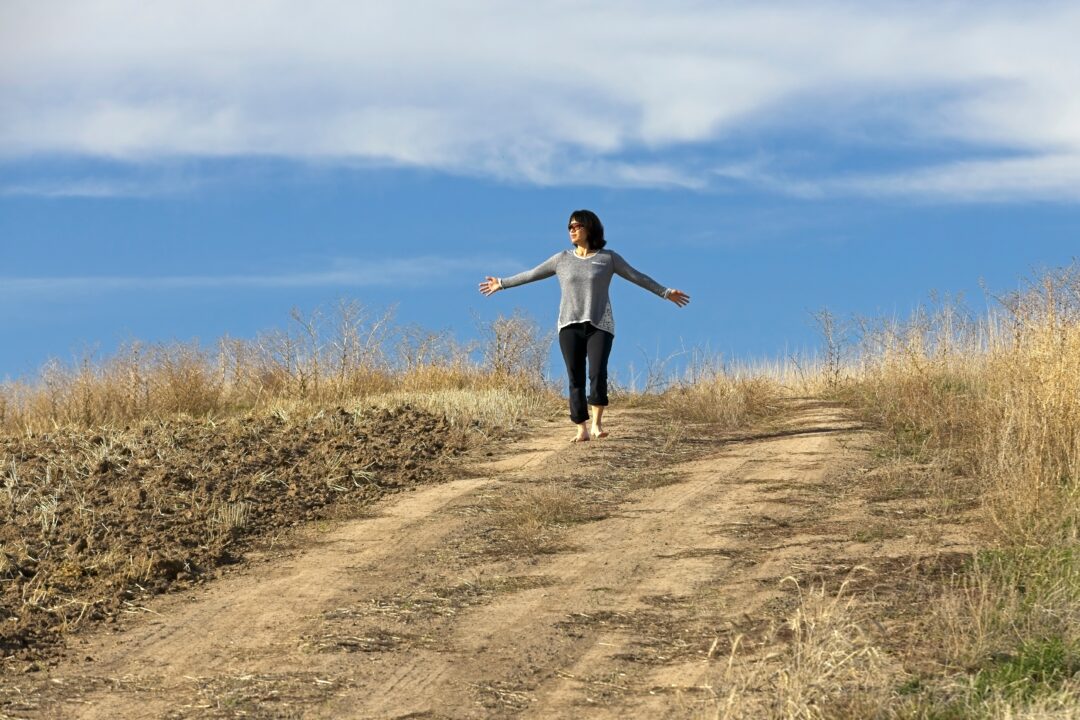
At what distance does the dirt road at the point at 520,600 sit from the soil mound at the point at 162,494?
38cm

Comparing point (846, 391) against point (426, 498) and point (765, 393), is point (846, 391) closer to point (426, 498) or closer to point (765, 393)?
point (765, 393)

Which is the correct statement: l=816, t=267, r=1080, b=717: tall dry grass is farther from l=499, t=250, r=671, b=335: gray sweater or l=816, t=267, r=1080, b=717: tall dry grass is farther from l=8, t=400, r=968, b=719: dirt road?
l=499, t=250, r=671, b=335: gray sweater

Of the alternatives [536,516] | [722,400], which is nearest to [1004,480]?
[536,516]

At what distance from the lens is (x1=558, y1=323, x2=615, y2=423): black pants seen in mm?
11969

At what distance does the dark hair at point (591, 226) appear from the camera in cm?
1214

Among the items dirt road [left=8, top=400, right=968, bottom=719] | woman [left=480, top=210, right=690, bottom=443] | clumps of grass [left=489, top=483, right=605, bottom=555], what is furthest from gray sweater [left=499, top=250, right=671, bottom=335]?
clumps of grass [left=489, top=483, right=605, bottom=555]

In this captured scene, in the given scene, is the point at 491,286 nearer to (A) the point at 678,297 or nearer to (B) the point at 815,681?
(A) the point at 678,297

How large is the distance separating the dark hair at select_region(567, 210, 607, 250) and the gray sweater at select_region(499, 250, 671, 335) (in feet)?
0.35

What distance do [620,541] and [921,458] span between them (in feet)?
12.4

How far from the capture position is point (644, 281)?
40.1 feet

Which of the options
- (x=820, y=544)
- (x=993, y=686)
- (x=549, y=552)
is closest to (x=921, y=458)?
(x=820, y=544)

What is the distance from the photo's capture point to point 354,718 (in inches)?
219

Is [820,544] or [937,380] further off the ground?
[937,380]

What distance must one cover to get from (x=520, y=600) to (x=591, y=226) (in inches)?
222
